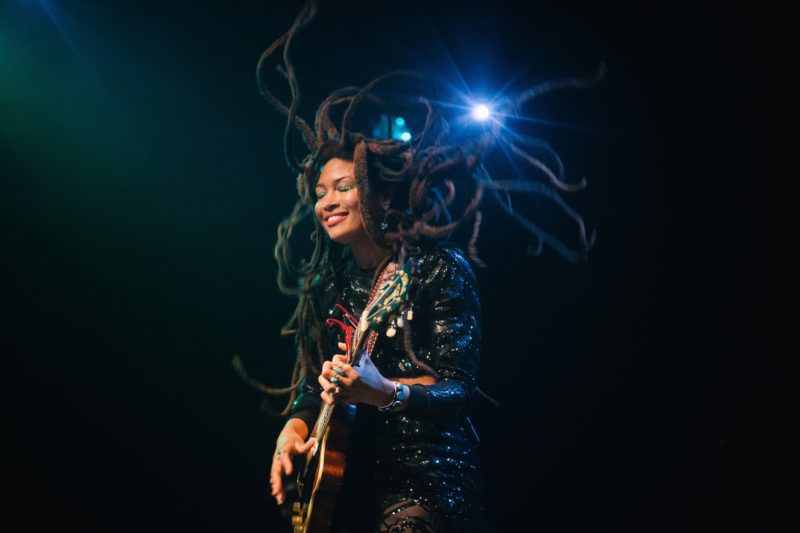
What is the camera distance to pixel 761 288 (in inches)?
106

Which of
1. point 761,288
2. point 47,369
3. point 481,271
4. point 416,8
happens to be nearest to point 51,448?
point 47,369

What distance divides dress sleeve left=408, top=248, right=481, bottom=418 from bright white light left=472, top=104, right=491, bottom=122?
2.79ft

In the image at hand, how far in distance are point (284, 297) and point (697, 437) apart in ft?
8.44

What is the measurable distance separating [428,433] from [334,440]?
0.38 meters

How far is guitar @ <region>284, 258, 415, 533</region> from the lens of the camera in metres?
1.93

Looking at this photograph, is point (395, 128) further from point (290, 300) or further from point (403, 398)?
point (403, 398)

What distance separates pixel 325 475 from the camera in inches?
75.7

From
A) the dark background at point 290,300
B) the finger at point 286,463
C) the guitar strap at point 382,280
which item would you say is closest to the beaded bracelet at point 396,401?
the guitar strap at point 382,280

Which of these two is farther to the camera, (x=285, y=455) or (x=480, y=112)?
(x=480, y=112)

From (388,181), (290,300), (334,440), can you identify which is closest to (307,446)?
(334,440)

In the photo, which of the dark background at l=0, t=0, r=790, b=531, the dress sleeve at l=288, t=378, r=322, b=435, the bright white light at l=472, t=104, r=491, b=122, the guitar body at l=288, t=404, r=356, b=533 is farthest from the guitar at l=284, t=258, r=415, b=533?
the dark background at l=0, t=0, r=790, b=531

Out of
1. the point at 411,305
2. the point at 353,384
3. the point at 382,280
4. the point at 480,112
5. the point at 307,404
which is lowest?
the point at 353,384

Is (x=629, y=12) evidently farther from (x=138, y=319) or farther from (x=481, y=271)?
(x=138, y=319)

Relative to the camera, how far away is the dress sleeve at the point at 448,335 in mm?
2010
